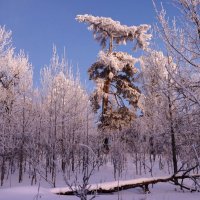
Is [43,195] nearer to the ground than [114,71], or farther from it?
nearer to the ground

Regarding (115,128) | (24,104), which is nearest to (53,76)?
(24,104)

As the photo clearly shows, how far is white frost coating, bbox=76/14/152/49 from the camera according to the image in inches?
910

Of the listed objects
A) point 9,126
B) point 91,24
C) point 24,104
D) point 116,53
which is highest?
point 91,24

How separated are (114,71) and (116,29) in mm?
3087

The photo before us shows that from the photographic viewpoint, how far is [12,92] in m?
20.7

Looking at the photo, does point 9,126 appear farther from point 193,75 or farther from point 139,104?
point 193,75

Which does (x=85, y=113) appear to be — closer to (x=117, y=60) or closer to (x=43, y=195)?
(x=117, y=60)

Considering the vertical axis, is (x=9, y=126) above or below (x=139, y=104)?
below

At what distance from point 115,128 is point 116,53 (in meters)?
5.64

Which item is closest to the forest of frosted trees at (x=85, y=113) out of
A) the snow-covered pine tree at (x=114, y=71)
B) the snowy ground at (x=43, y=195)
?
the snow-covered pine tree at (x=114, y=71)

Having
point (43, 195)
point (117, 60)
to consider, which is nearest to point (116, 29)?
point (117, 60)

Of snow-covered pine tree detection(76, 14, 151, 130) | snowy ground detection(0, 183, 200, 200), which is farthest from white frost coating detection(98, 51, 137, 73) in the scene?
snowy ground detection(0, 183, 200, 200)

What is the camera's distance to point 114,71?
23.1m

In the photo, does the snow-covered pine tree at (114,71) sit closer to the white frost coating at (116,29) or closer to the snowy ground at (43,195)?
the white frost coating at (116,29)
